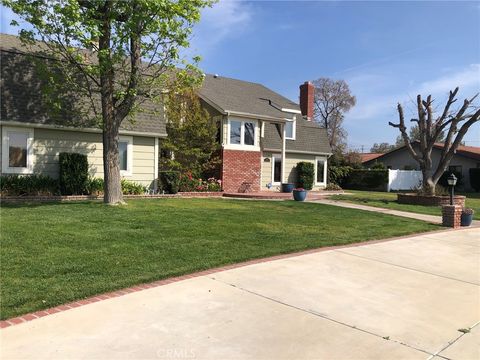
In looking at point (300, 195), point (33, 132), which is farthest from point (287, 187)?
point (33, 132)

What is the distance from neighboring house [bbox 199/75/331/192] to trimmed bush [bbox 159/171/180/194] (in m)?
4.40

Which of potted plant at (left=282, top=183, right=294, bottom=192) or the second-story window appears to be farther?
potted plant at (left=282, top=183, right=294, bottom=192)

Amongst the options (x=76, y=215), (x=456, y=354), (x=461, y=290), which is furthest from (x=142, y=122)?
(x=456, y=354)

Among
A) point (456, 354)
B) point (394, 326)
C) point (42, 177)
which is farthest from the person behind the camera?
point (42, 177)

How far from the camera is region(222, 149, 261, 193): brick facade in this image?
2153 centimetres

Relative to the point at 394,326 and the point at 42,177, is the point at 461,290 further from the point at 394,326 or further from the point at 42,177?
the point at 42,177

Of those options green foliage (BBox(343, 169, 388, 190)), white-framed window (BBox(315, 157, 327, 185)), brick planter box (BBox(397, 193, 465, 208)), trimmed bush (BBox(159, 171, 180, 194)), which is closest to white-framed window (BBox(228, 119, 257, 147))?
trimmed bush (BBox(159, 171, 180, 194))

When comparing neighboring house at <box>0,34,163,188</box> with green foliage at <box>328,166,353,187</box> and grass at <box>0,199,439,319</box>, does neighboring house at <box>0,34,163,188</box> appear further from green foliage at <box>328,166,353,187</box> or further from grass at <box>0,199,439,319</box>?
green foliage at <box>328,166,353,187</box>

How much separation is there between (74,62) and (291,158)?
15577 mm

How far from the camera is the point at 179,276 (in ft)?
19.5

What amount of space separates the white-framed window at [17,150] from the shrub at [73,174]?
1.02 metres

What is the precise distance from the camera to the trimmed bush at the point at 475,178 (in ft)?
116

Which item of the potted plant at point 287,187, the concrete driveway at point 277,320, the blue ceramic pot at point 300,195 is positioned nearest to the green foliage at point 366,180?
the potted plant at point 287,187

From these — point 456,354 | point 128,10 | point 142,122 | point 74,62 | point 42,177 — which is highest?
point 128,10
